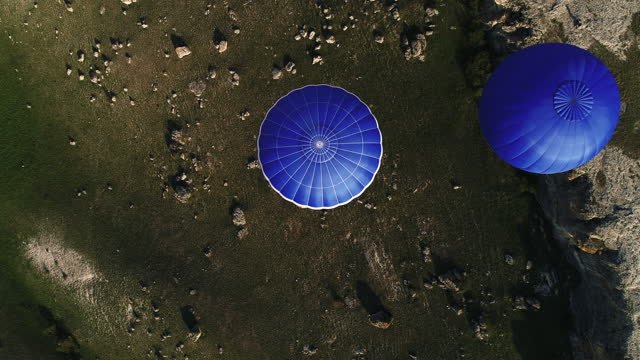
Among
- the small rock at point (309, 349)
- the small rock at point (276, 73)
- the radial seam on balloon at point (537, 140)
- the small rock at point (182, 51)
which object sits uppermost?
the radial seam on balloon at point (537, 140)

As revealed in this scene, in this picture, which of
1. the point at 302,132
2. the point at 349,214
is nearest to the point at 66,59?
the point at 302,132

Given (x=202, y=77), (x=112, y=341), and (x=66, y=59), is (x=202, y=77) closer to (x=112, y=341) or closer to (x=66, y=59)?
(x=66, y=59)

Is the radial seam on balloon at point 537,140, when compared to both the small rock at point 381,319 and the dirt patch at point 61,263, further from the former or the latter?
the dirt patch at point 61,263

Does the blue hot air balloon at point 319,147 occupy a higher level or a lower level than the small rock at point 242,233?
higher

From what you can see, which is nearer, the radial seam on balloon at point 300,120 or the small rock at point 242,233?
the radial seam on balloon at point 300,120

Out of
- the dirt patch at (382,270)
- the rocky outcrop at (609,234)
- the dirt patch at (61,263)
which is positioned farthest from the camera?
the dirt patch at (61,263)

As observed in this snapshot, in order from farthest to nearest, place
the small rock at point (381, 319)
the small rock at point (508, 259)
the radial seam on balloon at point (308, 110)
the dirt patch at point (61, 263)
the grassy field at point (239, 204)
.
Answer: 1. the dirt patch at point (61, 263)
2. the small rock at point (381, 319)
3. the grassy field at point (239, 204)
4. the small rock at point (508, 259)
5. the radial seam on balloon at point (308, 110)

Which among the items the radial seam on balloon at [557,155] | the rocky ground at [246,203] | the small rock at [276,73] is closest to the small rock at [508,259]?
the rocky ground at [246,203]
